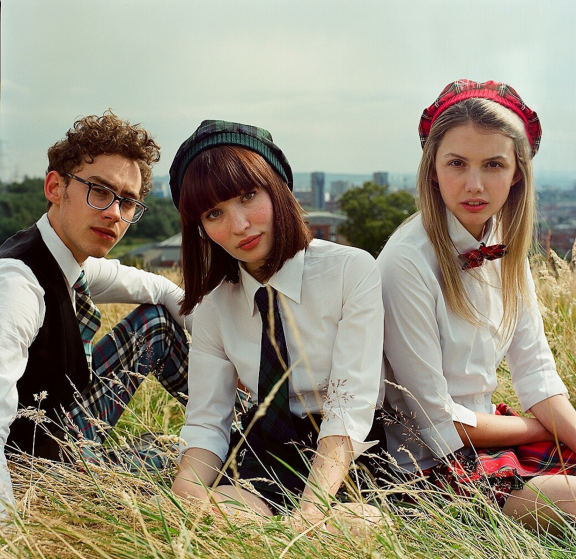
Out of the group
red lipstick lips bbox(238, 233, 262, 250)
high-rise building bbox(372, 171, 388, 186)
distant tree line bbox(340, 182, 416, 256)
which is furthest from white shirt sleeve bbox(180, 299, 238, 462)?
high-rise building bbox(372, 171, 388, 186)

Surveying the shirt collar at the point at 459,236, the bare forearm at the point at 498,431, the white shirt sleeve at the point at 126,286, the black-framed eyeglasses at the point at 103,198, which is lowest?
the bare forearm at the point at 498,431

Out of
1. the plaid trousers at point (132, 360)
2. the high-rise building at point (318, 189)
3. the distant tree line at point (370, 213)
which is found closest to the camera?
the plaid trousers at point (132, 360)

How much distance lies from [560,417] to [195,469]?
134 cm

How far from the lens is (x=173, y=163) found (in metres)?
2.36

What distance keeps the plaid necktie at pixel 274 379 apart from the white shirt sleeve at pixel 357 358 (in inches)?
6.9

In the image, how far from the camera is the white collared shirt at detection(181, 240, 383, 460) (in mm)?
2193

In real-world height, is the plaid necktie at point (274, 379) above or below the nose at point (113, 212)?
below

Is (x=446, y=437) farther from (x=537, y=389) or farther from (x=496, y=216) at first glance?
(x=496, y=216)

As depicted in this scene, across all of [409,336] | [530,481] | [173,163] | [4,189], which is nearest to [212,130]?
[173,163]

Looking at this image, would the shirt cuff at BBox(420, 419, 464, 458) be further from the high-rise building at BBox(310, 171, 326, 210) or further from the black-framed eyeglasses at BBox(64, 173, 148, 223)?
the high-rise building at BBox(310, 171, 326, 210)

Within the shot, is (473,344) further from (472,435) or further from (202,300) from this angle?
(202,300)

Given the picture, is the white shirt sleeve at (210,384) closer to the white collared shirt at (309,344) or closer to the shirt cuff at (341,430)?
the white collared shirt at (309,344)

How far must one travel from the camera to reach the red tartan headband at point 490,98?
8.03ft

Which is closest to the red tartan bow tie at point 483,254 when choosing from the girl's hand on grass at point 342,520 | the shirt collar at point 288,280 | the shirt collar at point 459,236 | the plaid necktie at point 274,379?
the shirt collar at point 459,236
